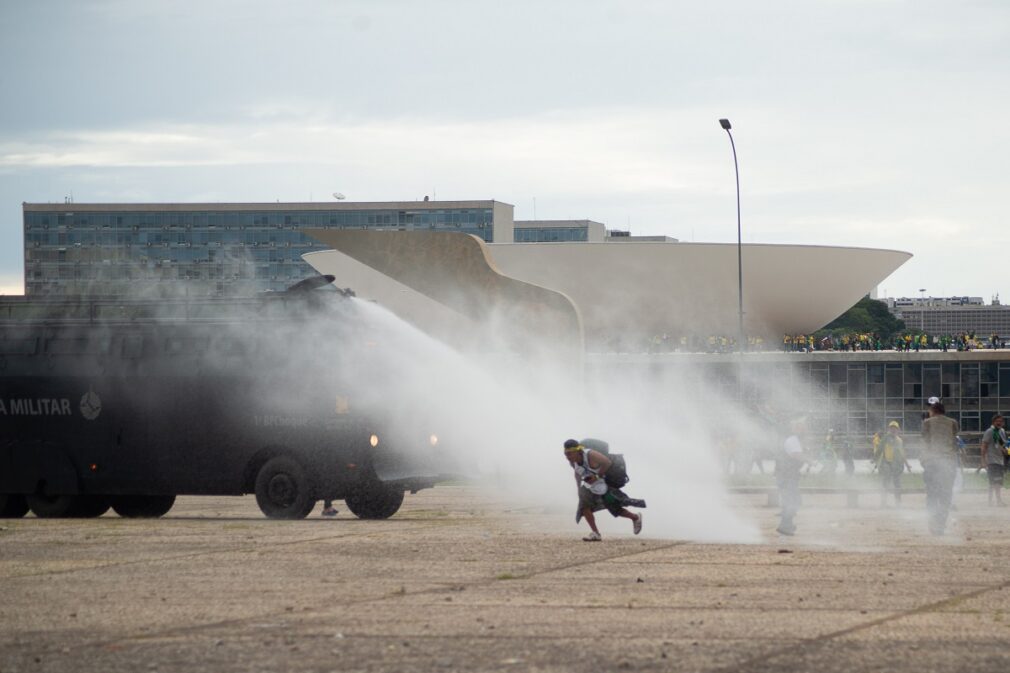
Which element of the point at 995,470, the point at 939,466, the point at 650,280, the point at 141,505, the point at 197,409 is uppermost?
the point at 650,280

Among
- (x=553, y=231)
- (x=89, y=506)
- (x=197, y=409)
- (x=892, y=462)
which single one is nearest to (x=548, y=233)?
(x=553, y=231)

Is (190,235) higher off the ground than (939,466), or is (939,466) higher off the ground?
(190,235)

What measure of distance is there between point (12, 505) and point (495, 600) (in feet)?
46.5

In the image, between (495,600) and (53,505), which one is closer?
(495,600)

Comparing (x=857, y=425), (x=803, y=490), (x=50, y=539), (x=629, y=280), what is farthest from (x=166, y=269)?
(x=50, y=539)

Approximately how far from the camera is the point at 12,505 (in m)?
24.0

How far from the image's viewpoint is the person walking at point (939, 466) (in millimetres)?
18688

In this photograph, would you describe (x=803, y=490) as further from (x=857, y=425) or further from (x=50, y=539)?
(x=857, y=425)

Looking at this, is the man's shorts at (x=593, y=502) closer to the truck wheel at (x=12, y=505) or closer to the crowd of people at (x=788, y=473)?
the crowd of people at (x=788, y=473)

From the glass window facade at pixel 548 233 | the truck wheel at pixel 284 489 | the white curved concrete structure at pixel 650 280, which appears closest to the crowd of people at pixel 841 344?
the white curved concrete structure at pixel 650 280

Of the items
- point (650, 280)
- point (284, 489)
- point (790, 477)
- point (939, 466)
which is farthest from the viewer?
point (650, 280)

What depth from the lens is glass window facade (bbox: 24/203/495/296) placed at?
149 meters

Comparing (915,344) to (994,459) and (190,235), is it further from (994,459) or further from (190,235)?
(190,235)

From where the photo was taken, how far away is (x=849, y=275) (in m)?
101
